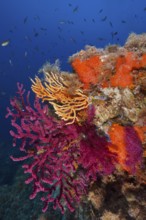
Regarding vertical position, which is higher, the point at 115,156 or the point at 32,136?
the point at 32,136

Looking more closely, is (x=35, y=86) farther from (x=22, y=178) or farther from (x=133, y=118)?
(x=22, y=178)

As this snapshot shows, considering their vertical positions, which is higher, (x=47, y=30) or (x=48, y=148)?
(x=47, y=30)

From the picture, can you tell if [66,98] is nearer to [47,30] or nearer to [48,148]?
[48,148]

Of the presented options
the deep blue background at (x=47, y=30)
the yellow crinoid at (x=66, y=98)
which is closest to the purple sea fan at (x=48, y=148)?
the yellow crinoid at (x=66, y=98)

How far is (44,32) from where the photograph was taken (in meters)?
124

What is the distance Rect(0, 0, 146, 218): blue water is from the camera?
68538 millimetres

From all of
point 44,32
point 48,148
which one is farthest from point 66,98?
point 44,32

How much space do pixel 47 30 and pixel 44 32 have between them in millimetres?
24437

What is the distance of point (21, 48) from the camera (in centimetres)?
11538

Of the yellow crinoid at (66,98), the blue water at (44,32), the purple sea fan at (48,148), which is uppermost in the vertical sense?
the blue water at (44,32)

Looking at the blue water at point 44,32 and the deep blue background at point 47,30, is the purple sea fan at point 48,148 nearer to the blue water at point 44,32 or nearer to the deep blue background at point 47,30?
the blue water at point 44,32

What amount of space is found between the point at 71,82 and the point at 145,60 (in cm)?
131

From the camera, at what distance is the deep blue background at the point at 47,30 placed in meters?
79.0

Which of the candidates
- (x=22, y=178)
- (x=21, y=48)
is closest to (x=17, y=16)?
(x=21, y=48)
